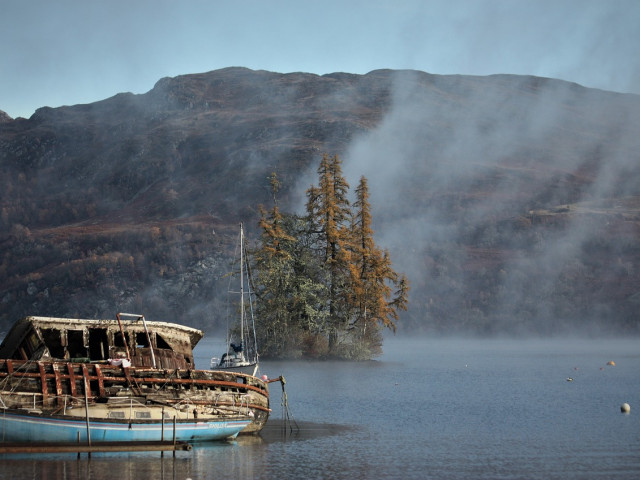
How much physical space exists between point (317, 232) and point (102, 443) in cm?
6693

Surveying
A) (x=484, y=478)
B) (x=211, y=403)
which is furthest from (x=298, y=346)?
(x=484, y=478)

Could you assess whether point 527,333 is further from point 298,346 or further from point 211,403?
point 211,403

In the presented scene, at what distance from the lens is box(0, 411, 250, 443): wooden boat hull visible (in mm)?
36000

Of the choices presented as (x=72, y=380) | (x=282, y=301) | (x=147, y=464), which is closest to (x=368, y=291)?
(x=282, y=301)

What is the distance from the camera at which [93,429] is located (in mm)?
37406

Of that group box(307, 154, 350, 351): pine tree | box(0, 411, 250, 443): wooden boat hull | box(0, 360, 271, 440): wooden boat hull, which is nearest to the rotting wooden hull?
box(0, 360, 271, 440): wooden boat hull

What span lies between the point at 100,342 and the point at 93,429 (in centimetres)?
554

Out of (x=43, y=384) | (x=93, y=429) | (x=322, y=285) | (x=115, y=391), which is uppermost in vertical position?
(x=322, y=285)

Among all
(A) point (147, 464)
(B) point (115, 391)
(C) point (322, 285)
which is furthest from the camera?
(C) point (322, 285)

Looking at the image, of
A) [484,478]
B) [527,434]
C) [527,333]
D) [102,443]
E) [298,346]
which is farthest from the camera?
[527,333]

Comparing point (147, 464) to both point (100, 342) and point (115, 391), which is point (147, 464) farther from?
point (100, 342)

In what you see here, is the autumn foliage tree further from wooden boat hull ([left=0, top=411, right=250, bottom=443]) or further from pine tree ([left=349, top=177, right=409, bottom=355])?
wooden boat hull ([left=0, top=411, right=250, bottom=443])

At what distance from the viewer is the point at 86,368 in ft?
124

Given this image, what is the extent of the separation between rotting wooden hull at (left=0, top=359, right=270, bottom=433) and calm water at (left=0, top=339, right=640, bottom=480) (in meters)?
1.92
